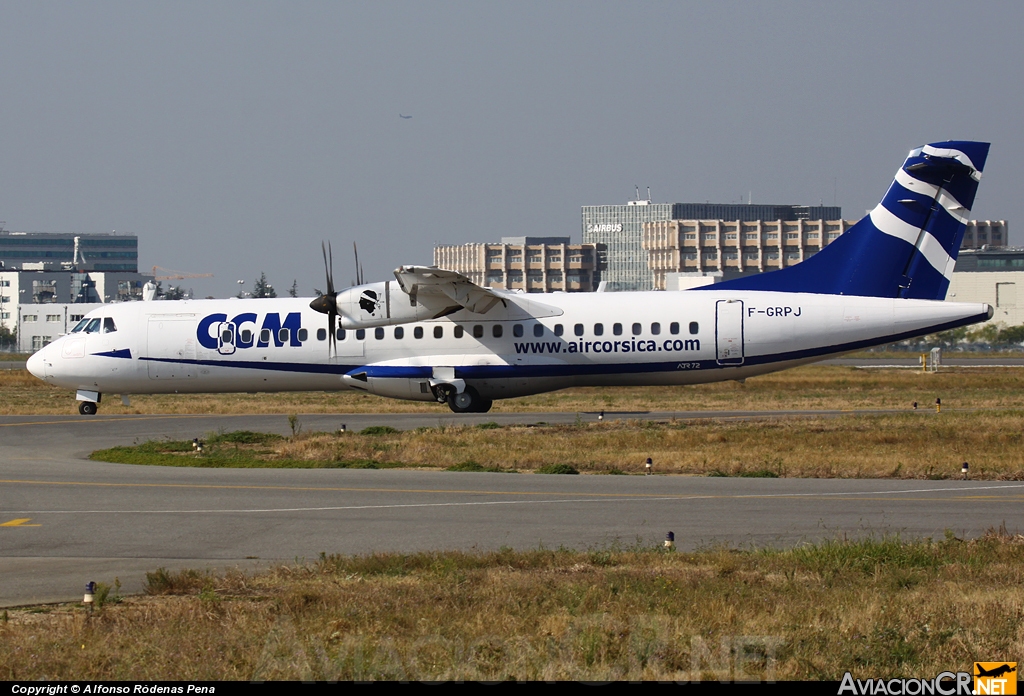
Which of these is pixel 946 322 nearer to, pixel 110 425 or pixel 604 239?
pixel 110 425

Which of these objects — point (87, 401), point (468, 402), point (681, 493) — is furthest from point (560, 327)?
point (87, 401)

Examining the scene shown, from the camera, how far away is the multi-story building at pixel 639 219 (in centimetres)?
18662

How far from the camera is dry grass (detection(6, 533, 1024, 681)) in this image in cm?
823

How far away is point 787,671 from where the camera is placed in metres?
8.21

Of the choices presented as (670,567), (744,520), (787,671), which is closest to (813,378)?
(744,520)

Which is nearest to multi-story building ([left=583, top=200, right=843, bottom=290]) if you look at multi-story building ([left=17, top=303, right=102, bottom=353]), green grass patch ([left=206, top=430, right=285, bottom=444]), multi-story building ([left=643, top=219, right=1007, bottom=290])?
multi-story building ([left=643, top=219, right=1007, bottom=290])

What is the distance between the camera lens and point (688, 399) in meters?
40.4

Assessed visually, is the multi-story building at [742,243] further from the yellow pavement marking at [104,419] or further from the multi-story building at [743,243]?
the yellow pavement marking at [104,419]

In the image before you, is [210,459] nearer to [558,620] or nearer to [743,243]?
[558,620]

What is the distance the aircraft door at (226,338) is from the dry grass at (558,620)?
816 inches

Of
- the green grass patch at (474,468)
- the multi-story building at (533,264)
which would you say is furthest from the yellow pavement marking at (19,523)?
the multi-story building at (533,264)

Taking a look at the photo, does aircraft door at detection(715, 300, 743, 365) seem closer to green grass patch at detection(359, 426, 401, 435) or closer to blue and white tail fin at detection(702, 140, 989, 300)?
blue and white tail fin at detection(702, 140, 989, 300)

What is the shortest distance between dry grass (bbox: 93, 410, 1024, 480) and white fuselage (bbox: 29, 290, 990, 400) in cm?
254

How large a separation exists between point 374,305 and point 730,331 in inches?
379
